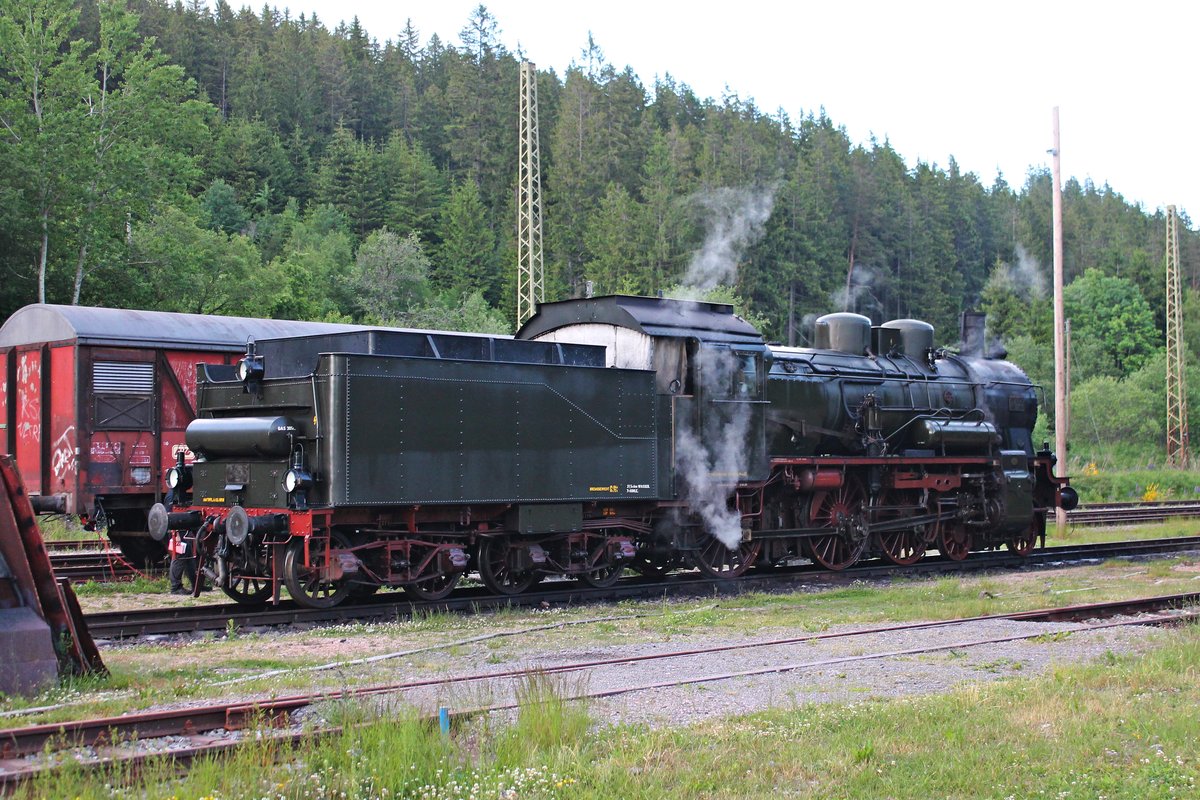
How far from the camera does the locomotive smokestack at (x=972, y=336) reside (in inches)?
787

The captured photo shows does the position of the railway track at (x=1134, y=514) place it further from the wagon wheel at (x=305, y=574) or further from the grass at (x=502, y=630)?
the wagon wheel at (x=305, y=574)

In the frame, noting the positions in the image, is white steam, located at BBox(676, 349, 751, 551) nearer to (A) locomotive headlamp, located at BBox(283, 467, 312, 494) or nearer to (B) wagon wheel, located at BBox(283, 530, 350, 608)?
(B) wagon wheel, located at BBox(283, 530, 350, 608)

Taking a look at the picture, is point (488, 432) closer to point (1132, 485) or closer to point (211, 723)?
point (211, 723)

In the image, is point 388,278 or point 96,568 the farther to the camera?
point 388,278

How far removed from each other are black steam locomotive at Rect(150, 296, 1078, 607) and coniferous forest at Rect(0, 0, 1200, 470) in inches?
152

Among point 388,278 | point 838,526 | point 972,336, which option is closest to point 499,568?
point 838,526

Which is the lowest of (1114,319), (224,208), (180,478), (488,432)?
(180,478)

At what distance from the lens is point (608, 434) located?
13219mm

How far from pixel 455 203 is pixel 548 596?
6091 centimetres

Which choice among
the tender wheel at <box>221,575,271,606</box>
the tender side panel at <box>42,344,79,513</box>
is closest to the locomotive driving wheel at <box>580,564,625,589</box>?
the tender wheel at <box>221,575,271,606</box>

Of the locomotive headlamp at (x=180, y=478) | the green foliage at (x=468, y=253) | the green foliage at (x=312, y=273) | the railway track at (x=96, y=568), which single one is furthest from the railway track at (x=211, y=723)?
the green foliage at (x=468, y=253)

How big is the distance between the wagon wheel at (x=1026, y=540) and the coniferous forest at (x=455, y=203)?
698 centimetres

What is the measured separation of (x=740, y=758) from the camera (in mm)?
5922

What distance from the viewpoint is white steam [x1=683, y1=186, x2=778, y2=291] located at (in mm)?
18453
